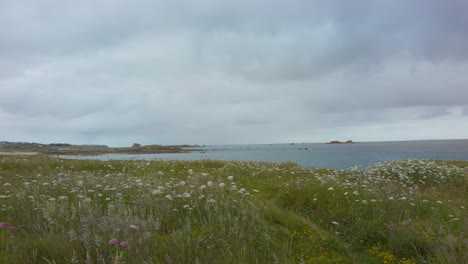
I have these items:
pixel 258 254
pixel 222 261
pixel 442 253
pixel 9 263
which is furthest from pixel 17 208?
pixel 442 253

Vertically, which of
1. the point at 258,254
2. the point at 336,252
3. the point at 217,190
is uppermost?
the point at 217,190

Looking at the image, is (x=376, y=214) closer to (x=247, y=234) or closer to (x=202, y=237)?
(x=247, y=234)

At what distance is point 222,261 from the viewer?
365 centimetres

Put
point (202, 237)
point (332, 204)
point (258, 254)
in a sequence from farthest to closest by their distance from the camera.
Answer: point (332, 204) → point (202, 237) → point (258, 254)

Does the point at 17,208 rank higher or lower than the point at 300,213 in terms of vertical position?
higher

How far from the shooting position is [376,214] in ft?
21.1

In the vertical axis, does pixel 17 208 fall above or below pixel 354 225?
above

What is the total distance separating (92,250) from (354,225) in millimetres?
5147

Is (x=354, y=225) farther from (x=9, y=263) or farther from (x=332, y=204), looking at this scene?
(x=9, y=263)

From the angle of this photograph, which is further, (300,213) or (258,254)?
(300,213)

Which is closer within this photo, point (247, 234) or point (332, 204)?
point (247, 234)

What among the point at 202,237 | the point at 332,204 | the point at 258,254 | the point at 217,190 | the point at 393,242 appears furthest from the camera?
the point at 332,204

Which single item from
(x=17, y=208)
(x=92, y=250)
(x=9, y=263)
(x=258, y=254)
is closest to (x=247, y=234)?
(x=258, y=254)

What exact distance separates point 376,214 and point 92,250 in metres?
5.88
